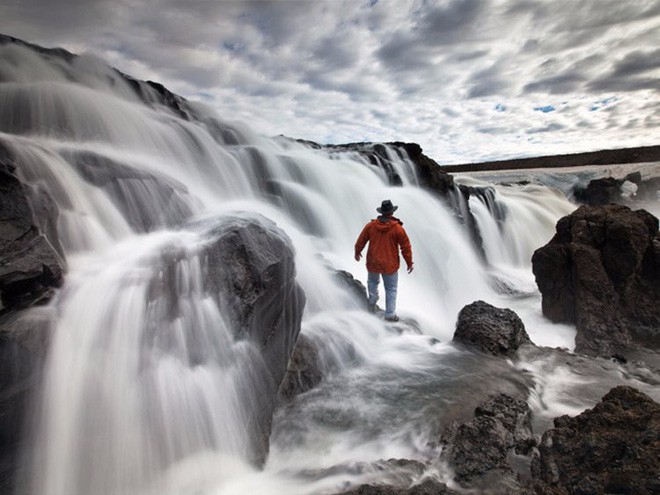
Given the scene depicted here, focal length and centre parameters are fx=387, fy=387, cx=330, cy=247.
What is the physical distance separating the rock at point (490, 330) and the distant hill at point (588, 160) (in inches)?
1746

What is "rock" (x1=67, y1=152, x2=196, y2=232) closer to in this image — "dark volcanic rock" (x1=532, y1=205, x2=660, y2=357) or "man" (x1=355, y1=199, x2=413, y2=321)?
"man" (x1=355, y1=199, x2=413, y2=321)

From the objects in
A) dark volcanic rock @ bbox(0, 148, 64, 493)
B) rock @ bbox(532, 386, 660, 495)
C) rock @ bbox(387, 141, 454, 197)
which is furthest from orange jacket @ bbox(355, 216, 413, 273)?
rock @ bbox(387, 141, 454, 197)

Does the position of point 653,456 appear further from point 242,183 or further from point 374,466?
point 242,183

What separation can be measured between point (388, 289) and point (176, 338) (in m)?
4.33

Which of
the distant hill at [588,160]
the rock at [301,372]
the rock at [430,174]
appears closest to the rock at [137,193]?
the rock at [301,372]

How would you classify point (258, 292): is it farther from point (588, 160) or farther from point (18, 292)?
point (588, 160)

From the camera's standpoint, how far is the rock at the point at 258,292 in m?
4.25

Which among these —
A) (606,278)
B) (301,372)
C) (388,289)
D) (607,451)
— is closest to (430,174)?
(606,278)

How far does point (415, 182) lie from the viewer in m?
15.0

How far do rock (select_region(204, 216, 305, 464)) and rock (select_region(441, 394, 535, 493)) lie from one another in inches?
72.5

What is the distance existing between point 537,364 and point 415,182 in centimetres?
1033

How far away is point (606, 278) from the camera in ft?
24.8

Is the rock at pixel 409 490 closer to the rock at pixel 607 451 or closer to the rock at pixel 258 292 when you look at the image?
the rock at pixel 607 451

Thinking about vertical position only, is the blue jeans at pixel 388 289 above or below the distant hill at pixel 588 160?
below
